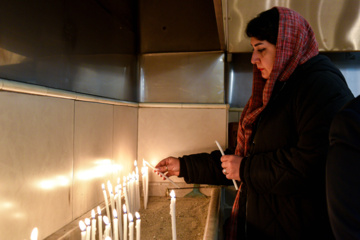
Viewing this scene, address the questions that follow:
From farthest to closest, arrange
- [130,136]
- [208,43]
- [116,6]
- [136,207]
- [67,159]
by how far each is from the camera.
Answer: [208,43] < [130,136] < [116,6] < [136,207] < [67,159]

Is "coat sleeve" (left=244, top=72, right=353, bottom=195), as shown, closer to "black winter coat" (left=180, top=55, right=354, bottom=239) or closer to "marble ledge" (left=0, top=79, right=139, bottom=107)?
"black winter coat" (left=180, top=55, right=354, bottom=239)

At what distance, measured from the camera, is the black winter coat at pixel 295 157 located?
3.03 feet

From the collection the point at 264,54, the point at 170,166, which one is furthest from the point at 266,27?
the point at 170,166

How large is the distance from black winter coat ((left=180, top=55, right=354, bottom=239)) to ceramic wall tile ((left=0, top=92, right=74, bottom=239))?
2.72 feet

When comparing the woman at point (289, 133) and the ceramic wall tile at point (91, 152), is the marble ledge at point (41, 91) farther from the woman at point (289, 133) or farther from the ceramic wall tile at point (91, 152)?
the woman at point (289, 133)

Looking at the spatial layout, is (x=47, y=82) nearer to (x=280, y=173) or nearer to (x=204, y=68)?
(x=280, y=173)

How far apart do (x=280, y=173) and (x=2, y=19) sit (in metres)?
1.14

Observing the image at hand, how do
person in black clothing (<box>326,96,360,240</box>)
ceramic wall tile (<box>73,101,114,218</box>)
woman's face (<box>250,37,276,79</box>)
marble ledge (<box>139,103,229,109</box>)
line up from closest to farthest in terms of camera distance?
1. person in black clothing (<box>326,96,360,240</box>)
2. woman's face (<box>250,37,276,79</box>)
3. ceramic wall tile (<box>73,101,114,218</box>)
4. marble ledge (<box>139,103,229,109</box>)

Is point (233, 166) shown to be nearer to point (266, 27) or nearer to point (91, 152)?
point (266, 27)

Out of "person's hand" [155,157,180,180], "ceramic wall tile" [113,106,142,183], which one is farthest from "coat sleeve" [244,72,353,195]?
"ceramic wall tile" [113,106,142,183]

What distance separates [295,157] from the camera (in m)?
0.96

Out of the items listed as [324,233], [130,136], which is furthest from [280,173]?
[130,136]

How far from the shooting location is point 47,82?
115cm

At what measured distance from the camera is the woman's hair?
1086mm
